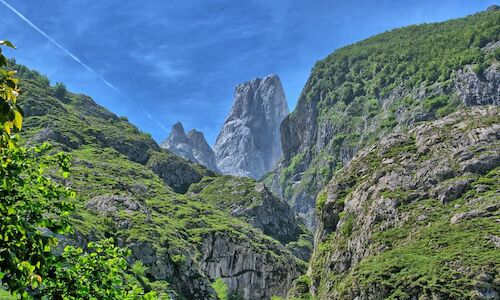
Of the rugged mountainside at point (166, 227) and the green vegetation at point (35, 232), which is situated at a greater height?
the rugged mountainside at point (166, 227)

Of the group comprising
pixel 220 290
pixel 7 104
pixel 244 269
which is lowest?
pixel 7 104

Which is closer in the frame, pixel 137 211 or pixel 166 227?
pixel 137 211

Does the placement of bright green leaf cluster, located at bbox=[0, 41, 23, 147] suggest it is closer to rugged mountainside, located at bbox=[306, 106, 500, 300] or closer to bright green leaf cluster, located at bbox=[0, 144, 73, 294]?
bright green leaf cluster, located at bbox=[0, 144, 73, 294]

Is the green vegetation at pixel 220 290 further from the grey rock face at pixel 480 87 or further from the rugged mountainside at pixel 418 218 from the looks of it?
the grey rock face at pixel 480 87

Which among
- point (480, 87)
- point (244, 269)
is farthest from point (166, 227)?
point (480, 87)

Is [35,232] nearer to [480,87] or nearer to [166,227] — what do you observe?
[166,227]

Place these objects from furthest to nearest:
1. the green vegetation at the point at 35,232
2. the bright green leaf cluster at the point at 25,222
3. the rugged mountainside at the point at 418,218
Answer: the rugged mountainside at the point at 418,218 < the bright green leaf cluster at the point at 25,222 < the green vegetation at the point at 35,232

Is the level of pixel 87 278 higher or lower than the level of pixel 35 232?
lower

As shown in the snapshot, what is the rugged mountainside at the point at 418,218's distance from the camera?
4859 centimetres

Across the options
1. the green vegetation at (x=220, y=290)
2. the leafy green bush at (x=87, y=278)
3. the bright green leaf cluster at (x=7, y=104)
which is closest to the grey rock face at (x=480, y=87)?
the green vegetation at (x=220, y=290)

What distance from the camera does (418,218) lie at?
6438 cm

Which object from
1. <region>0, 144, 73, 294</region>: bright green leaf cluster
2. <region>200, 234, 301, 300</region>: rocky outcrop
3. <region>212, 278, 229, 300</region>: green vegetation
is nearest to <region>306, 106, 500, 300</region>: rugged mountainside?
<region>212, 278, 229, 300</region>: green vegetation

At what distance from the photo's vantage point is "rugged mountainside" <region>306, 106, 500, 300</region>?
48594 mm

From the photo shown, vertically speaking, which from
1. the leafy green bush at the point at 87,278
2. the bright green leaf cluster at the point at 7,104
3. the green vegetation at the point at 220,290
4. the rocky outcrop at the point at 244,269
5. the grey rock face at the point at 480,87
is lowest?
the leafy green bush at the point at 87,278
